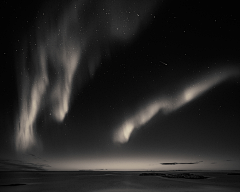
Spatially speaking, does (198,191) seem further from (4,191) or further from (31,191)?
(4,191)

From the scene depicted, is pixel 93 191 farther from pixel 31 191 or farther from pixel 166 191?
pixel 166 191

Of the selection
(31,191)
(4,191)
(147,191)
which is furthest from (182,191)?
(4,191)

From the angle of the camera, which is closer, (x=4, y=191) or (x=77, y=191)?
(x=4, y=191)

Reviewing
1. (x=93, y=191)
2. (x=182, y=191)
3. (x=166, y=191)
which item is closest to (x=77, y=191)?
(x=93, y=191)

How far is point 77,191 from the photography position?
30.9 m

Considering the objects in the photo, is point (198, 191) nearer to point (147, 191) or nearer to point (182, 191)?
point (182, 191)

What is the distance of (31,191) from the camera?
29.2 m

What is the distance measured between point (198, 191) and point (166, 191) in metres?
4.74

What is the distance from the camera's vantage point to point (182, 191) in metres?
29.8

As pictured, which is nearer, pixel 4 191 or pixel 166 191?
pixel 4 191

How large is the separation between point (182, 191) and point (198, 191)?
7.82 ft

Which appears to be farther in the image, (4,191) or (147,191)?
(147,191)

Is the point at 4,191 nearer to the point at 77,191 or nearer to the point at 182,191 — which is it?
the point at 77,191

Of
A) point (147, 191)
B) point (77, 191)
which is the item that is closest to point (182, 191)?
point (147, 191)
